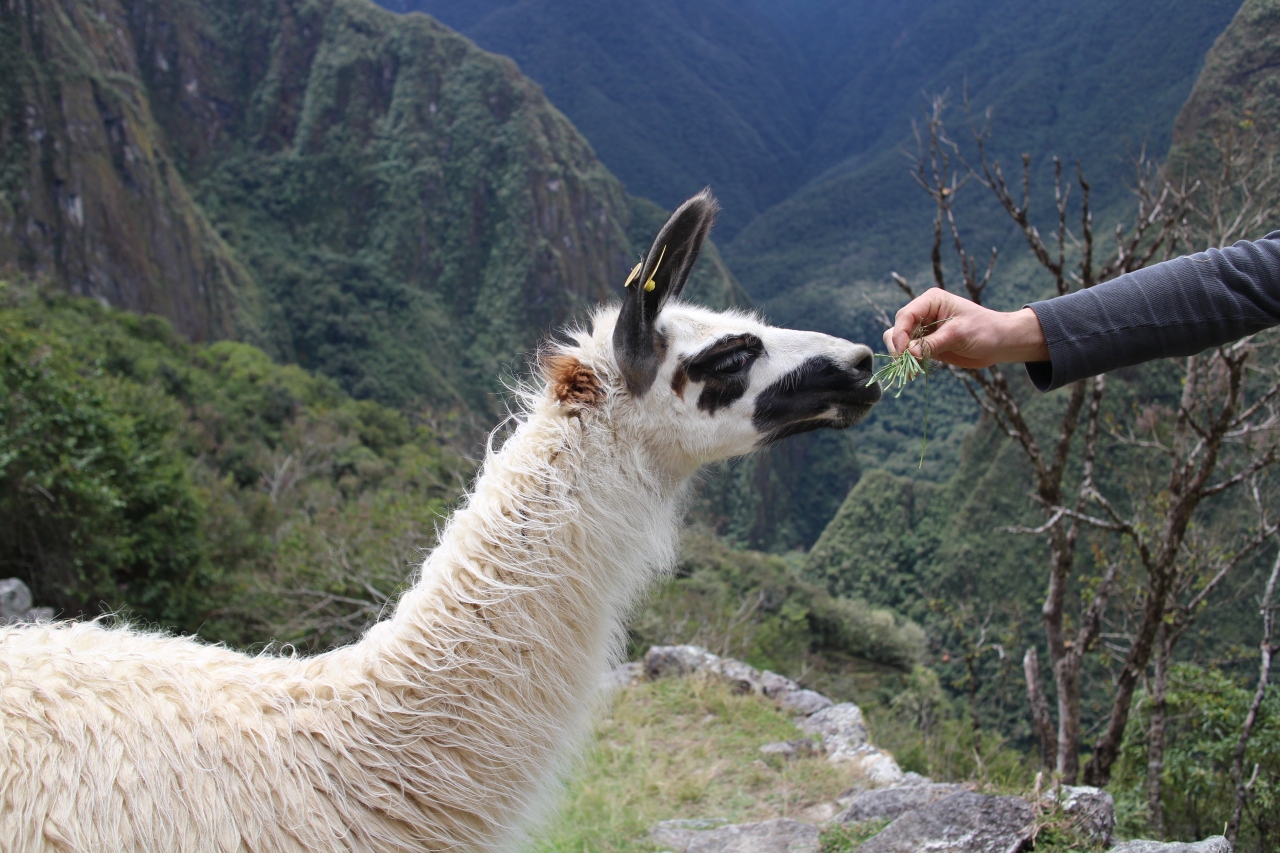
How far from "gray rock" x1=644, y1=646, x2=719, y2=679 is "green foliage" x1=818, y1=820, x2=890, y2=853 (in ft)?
12.5

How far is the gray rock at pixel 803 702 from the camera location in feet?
22.7

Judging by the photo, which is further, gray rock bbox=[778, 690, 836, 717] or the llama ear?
gray rock bbox=[778, 690, 836, 717]

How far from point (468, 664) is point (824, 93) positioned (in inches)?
7262

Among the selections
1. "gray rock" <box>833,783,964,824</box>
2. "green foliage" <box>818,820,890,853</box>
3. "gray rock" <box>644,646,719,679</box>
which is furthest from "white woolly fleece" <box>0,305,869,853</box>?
"gray rock" <box>644,646,719,679</box>

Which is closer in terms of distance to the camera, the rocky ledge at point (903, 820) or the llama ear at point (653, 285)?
the llama ear at point (653, 285)

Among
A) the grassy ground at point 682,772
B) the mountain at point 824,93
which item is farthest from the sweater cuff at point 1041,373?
the mountain at point 824,93

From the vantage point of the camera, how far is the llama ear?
7.45ft

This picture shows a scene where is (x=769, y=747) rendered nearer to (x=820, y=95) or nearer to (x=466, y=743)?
(x=466, y=743)

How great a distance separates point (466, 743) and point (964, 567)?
1471 inches

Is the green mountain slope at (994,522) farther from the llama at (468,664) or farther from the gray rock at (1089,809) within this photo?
the llama at (468,664)

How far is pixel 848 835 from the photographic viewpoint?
145 inches

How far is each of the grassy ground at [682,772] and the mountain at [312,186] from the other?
226 ft

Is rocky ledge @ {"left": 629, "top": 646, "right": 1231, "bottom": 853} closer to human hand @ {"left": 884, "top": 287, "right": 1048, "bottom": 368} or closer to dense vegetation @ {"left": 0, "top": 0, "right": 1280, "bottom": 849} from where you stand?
dense vegetation @ {"left": 0, "top": 0, "right": 1280, "bottom": 849}

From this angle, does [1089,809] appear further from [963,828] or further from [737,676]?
[737,676]
